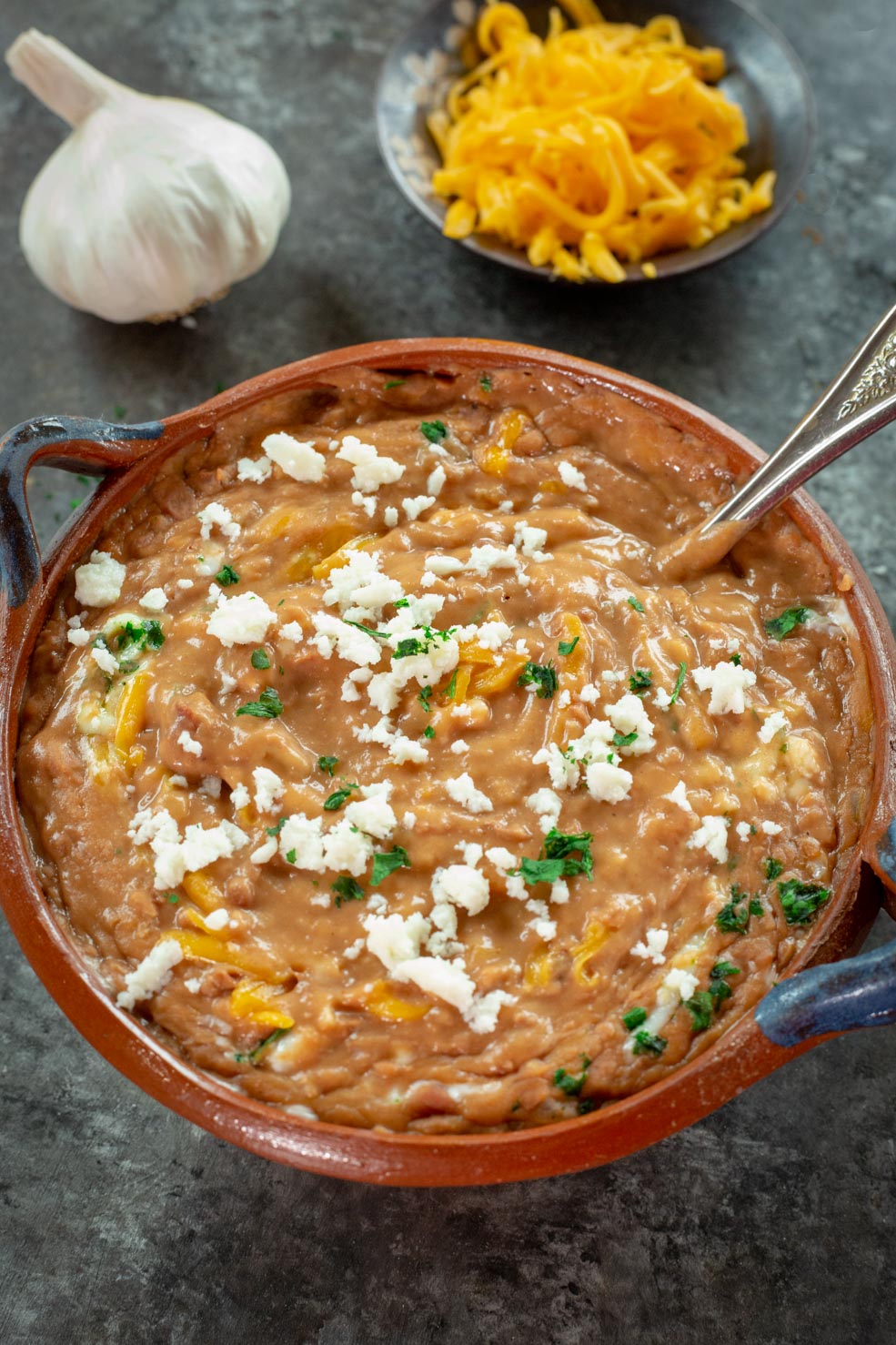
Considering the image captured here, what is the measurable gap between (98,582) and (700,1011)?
161cm

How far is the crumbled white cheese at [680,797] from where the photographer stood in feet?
8.18

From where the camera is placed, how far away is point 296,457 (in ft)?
9.38

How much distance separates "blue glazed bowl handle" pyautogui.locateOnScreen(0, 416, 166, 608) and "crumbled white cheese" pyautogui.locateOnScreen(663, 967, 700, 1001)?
1.59 m

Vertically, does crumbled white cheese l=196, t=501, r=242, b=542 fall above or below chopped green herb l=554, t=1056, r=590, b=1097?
above

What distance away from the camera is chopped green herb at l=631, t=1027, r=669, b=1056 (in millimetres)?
2320

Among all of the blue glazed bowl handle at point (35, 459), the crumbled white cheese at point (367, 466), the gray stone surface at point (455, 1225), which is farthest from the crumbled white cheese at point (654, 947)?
the blue glazed bowl handle at point (35, 459)

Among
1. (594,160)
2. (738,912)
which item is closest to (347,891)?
(738,912)

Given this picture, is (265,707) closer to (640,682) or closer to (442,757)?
(442,757)

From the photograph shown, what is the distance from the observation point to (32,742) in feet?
8.62

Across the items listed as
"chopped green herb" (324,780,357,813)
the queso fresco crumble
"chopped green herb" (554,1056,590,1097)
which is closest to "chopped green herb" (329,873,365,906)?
the queso fresco crumble

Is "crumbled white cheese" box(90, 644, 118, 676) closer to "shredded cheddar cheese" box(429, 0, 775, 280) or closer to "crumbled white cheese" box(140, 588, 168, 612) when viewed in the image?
"crumbled white cheese" box(140, 588, 168, 612)

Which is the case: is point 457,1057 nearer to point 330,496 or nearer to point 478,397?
point 330,496

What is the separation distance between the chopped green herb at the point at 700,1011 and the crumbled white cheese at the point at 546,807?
1.42 feet

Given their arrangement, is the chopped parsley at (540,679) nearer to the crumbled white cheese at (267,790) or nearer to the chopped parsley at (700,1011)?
the crumbled white cheese at (267,790)
